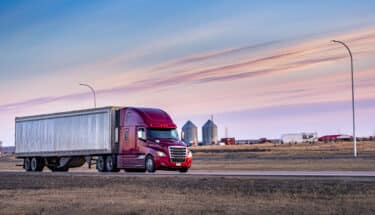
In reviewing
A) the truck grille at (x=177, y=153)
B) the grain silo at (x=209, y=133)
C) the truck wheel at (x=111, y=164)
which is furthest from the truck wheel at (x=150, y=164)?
the grain silo at (x=209, y=133)

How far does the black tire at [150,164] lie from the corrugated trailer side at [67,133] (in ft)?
11.0

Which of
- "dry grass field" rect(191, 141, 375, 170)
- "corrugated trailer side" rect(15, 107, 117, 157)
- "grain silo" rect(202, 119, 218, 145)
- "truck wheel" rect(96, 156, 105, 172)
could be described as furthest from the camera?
"grain silo" rect(202, 119, 218, 145)

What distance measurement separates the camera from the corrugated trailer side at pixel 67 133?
43344mm

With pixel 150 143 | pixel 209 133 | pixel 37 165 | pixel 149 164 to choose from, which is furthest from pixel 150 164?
pixel 209 133

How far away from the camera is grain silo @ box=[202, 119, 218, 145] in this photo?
641 ft

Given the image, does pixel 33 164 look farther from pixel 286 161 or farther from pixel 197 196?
pixel 197 196

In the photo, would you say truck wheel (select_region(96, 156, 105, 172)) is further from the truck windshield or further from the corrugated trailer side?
the truck windshield

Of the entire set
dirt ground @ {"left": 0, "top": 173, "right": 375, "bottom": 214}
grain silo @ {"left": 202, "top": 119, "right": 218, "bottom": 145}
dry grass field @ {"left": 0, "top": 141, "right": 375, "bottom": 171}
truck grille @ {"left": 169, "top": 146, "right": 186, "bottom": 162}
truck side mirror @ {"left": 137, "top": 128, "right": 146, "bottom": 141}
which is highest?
grain silo @ {"left": 202, "top": 119, "right": 218, "bottom": 145}

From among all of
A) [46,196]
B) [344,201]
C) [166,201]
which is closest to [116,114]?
[46,196]

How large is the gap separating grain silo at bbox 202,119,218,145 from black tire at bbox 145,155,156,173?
155 m

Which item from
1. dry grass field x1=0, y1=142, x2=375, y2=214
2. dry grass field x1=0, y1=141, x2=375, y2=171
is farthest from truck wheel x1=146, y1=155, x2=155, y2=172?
dry grass field x1=0, y1=141, x2=375, y2=171

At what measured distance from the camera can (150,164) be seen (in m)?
40.0

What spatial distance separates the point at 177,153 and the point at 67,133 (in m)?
10.5

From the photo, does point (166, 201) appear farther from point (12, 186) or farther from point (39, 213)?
point (12, 186)
